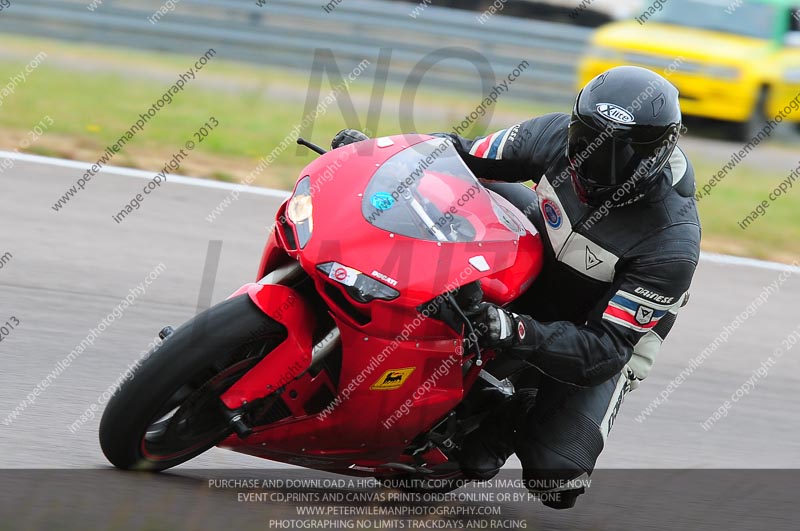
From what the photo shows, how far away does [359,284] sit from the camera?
335cm

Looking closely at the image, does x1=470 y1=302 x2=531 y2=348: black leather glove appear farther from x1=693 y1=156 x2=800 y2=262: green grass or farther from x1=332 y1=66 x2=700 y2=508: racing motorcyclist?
x1=693 y1=156 x2=800 y2=262: green grass

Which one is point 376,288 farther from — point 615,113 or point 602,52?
point 602,52

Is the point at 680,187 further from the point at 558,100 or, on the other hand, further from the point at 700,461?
the point at 558,100

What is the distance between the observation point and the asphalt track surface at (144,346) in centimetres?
368

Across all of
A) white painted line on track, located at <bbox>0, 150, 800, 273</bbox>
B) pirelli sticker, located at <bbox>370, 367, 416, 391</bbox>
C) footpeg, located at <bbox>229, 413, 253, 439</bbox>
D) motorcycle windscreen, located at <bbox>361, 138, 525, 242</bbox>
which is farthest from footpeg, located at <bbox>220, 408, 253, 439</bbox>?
white painted line on track, located at <bbox>0, 150, 800, 273</bbox>

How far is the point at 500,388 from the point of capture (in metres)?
4.01

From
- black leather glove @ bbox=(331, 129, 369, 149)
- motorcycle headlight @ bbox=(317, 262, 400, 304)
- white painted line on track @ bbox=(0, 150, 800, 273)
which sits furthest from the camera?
white painted line on track @ bbox=(0, 150, 800, 273)

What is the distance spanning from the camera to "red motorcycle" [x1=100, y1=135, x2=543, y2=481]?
11.3ft

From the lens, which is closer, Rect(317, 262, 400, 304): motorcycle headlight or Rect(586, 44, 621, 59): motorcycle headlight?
Rect(317, 262, 400, 304): motorcycle headlight

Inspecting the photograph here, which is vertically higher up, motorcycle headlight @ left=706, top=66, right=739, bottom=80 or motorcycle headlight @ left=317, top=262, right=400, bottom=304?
motorcycle headlight @ left=317, top=262, right=400, bottom=304

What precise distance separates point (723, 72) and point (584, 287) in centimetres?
938

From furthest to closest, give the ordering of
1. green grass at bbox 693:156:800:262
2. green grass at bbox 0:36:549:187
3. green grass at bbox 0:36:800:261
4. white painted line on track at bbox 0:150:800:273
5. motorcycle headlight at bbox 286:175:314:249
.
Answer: green grass at bbox 0:36:549:187 → green grass at bbox 0:36:800:261 → green grass at bbox 693:156:800:262 → white painted line on track at bbox 0:150:800:273 → motorcycle headlight at bbox 286:175:314:249

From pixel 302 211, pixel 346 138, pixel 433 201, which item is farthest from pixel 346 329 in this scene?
pixel 346 138

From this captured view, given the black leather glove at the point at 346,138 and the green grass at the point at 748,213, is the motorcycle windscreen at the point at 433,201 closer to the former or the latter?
the black leather glove at the point at 346,138
